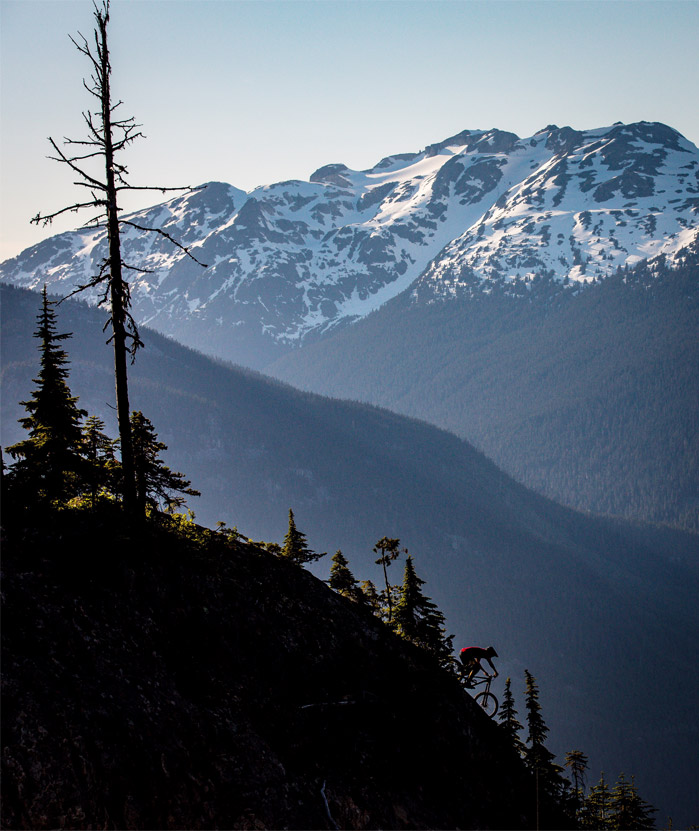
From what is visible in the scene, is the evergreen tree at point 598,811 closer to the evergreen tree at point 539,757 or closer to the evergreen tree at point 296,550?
the evergreen tree at point 539,757

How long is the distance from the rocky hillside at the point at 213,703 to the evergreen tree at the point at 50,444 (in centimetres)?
247

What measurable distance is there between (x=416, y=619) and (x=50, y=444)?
65.4 ft

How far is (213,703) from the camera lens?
21.6m

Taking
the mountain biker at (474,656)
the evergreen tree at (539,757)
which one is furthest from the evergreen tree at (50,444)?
the evergreen tree at (539,757)

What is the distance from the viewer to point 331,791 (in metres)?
21.6

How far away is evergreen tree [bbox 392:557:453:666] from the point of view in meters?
38.1

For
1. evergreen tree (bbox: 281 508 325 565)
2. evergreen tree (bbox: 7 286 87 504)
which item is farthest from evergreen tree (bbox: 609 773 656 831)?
evergreen tree (bbox: 7 286 87 504)

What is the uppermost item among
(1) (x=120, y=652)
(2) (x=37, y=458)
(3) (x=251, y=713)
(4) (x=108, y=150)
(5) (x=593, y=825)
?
(4) (x=108, y=150)

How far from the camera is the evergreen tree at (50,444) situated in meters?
25.7

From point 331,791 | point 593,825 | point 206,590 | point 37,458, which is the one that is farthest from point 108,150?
point 593,825

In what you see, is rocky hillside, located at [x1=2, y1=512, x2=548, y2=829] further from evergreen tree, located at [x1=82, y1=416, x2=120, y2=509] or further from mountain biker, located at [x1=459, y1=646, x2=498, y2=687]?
evergreen tree, located at [x1=82, y1=416, x2=120, y2=509]

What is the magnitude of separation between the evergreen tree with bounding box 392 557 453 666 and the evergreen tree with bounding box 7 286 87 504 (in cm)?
1717

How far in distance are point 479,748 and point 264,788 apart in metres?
8.90

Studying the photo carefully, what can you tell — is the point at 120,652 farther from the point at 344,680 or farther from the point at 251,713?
the point at 344,680
